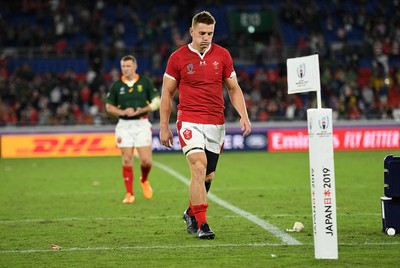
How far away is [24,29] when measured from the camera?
3191 centimetres

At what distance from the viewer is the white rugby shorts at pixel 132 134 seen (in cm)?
1288

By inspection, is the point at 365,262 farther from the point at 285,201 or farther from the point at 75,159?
the point at 75,159

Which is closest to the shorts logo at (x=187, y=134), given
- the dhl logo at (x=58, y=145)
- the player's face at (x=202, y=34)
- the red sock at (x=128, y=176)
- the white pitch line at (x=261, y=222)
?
the player's face at (x=202, y=34)

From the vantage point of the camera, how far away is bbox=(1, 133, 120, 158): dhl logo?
85.6 ft

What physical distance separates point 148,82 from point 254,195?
8.53 ft

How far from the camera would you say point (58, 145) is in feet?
86.1

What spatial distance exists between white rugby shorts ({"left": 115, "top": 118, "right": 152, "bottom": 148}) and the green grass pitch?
98 cm

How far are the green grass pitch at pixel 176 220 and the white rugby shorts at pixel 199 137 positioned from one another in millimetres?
935

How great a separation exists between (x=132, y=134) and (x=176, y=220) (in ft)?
9.73

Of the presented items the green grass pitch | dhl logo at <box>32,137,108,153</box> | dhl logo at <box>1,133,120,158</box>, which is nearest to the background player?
the green grass pitch

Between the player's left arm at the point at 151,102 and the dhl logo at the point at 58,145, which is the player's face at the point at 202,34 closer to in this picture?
the player's left arm at the point at 151,102

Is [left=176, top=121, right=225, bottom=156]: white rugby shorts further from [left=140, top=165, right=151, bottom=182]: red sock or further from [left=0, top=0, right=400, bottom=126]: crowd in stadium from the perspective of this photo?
[left=0, top=0, right=400, bottom=126]: crowd in stadium

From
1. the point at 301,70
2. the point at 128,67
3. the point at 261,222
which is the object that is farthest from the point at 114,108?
the point at 301,70

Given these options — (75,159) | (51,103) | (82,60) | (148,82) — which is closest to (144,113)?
(148,82)
